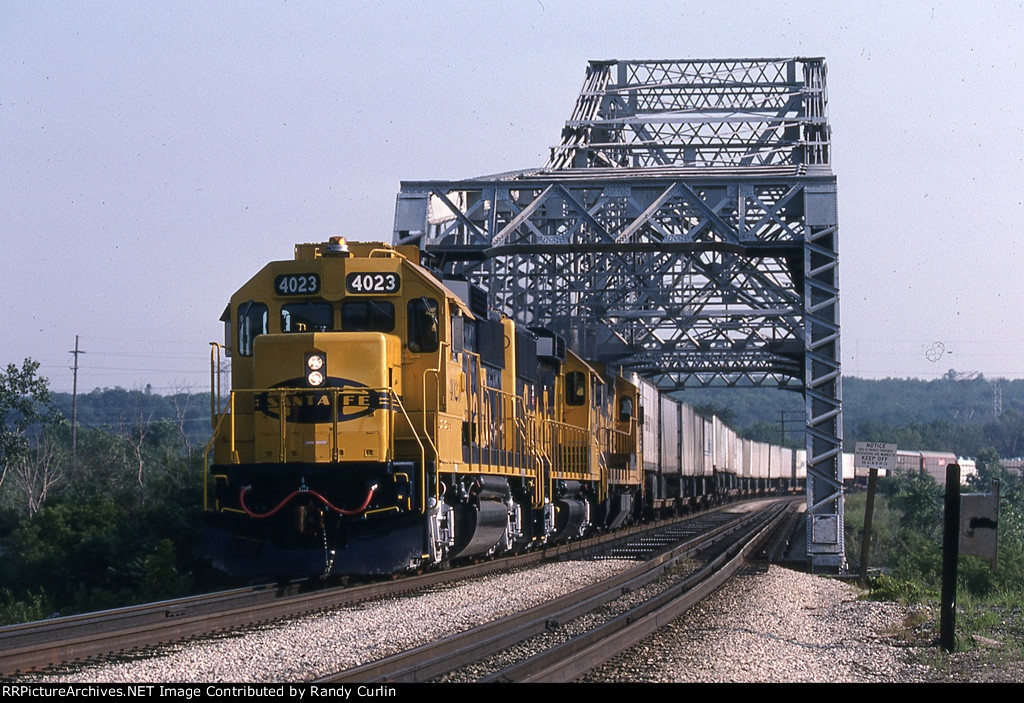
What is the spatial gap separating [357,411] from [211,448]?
160 centimetres

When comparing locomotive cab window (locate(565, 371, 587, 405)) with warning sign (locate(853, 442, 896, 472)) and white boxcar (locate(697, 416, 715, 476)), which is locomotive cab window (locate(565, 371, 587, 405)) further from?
white boxcar (locate(697, 416, 715, 476))

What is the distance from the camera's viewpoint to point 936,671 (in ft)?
27.7

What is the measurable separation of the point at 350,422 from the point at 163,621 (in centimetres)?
258

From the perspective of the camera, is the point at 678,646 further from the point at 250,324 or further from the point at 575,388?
the point at 575,388

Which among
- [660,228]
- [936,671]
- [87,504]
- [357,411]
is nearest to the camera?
[936,671]

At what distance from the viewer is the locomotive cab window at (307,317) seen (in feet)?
40.1

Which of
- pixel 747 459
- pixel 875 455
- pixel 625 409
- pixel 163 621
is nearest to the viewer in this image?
pixel 163 621

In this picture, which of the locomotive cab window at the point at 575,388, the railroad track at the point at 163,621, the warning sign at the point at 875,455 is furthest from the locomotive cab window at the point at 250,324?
the locomotive cab window at the point at 575,388

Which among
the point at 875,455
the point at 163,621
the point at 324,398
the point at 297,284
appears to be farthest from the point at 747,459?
the point at 163,621

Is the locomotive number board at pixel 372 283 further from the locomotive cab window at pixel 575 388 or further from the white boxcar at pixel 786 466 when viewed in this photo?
the white boxcar at pixel 786 466

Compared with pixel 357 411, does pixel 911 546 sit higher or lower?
lower

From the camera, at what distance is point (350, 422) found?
11.6 meters
